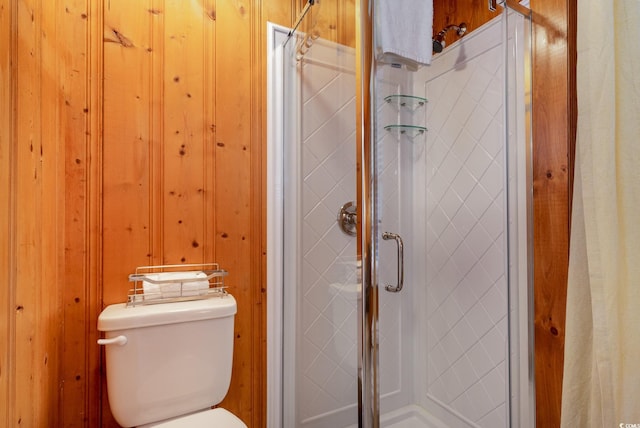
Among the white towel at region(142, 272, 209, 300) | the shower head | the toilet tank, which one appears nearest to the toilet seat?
the toilet tank

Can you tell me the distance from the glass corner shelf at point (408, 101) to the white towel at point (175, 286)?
0.96 m

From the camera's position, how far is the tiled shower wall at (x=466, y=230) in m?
1.42

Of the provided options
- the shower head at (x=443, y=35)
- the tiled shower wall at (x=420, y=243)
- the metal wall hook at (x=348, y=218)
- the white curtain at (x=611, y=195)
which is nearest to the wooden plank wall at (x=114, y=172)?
the tiled shower wall at (x=420, y=243)

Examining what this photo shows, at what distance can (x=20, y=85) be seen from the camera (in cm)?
89

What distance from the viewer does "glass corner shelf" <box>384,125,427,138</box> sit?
4.27 feet

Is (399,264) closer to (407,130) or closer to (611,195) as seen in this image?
(407,130)

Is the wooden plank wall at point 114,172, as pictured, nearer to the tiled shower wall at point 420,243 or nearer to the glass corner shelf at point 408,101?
the tiled shower wall at point 420,243

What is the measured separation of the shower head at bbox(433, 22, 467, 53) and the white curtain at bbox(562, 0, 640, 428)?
0.51 meters

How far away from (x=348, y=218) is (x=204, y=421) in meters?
0.83

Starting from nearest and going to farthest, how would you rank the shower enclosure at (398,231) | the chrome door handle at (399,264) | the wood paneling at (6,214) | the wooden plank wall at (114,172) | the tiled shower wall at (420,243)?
the wood paneling at (6,214), the wooden plank wall at (114,172), the shower enclosure at (398,231), the tiled shower wall at (420,243), the chrome door handle at (399,264)

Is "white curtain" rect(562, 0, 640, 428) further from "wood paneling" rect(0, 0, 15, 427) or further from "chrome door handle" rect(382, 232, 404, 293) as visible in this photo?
"wood paneling" rect(0, 0, 15, 427)

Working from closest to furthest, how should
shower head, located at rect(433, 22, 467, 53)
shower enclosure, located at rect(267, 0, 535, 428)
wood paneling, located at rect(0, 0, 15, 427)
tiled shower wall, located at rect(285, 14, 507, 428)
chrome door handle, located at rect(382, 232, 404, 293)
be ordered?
wood paneling, located at rect(0, 0, 15, 427) → shower enclosure, located at rect(267, 0, 535, 428) → tiled shower wall, located at rect(285, 14, 507, 428) → chrome door handle, located at rect(382, 232, 404, 293) → shower head, located at rect(433, 22, 467, 53)

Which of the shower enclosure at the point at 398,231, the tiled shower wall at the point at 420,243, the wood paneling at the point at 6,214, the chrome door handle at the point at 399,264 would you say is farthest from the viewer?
the chrome door handle at the point at 399,264

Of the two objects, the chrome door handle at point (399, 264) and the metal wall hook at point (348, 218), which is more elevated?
the metal wall hook at point (348, 218)
